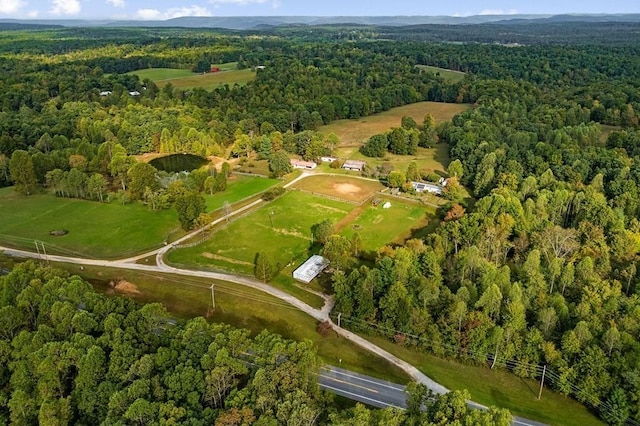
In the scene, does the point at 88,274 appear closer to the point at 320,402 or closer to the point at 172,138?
the point at 320,402

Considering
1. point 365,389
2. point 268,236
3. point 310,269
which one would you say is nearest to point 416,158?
point 268,236

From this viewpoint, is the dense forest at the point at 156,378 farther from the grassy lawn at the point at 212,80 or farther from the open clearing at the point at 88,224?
the grassy lawn at the point at 212,80

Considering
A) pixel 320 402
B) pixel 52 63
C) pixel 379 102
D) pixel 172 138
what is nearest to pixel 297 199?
pixel 172 138

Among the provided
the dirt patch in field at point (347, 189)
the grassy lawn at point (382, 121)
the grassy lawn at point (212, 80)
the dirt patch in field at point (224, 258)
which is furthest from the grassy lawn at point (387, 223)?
the grassy lawn at point (212, 80)

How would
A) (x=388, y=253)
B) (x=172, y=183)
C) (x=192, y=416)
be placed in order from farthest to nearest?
(x=172, y=183), (x=388, y=253), (x=192, y=416)

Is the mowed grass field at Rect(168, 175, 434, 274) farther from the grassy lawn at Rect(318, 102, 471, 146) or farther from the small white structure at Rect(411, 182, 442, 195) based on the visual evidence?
the grassy lawn at Rect(318, 102, 471, 146)
